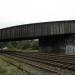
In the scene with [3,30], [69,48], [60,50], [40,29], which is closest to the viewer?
[69,48]

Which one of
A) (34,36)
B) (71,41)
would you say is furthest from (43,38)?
(71,41)

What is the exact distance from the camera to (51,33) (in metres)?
35.6

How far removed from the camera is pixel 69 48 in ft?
105

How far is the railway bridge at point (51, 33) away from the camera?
3441 centimetres

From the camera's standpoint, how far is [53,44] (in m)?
35.8

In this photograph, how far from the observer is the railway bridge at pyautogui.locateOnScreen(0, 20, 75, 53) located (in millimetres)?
34406

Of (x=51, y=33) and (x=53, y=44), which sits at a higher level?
(x=51, y=33)

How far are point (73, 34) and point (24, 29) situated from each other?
11131 mm

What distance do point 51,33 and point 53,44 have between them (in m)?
2.16

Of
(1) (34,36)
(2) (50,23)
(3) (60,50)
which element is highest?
(2) (50,23)

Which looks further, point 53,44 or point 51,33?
point 53,44

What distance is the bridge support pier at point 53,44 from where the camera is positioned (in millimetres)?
34312

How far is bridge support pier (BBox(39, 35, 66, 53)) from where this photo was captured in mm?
34312

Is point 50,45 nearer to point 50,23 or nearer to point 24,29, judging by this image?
point 50,23
